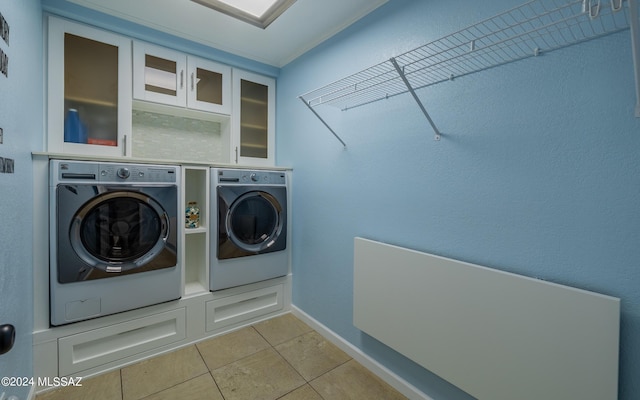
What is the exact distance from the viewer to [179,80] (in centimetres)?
218

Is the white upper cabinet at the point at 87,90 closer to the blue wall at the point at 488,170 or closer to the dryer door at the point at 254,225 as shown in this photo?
the dryer door at the point at 254,225

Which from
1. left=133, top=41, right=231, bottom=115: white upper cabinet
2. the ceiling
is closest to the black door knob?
left=133, top=41, right=231, bottom=115: white upper cabinet

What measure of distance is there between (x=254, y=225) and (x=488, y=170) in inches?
66.8

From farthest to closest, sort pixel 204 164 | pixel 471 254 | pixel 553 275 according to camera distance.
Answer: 1. pixel 204 164
2. pixel 471 254
3. pixel 553 275

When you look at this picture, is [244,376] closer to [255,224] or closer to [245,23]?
[255,224]

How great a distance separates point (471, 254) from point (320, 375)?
46.4 inches

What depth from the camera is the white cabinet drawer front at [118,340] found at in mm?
1605

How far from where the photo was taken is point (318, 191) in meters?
2.22

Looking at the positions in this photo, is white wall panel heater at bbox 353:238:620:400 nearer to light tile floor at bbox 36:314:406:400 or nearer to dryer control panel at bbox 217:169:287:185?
light tile floor at bbox 36:314:406:400

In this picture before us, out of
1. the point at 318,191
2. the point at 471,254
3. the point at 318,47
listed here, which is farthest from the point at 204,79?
the point at 471,254

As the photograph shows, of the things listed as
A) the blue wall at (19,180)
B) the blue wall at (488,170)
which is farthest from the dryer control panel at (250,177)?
the blue wall at (19,180)

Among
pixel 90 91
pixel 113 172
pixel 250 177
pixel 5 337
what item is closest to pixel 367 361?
pixel 250 177

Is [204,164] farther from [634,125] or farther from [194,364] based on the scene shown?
[634,125]

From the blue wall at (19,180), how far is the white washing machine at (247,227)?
3.09ft
